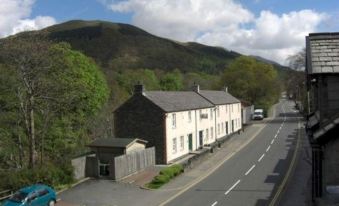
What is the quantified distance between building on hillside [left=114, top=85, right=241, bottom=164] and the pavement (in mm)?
3975

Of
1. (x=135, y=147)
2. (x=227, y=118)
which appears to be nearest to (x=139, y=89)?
(x=135, y=147)

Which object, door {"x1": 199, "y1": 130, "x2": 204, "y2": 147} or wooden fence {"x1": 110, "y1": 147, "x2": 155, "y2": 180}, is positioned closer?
wooden fence {"x1": 110, "y1": 147, "x2": 155, "y2": 180}

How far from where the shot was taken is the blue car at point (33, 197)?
2622cm

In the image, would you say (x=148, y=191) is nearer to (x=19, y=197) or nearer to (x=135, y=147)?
(x=135, y=147)

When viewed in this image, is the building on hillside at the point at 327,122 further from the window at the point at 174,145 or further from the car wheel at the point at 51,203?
the window at the point at 174,145

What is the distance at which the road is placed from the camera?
29281 mm

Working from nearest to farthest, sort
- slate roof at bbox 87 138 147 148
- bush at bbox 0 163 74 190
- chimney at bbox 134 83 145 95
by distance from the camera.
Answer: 1. bush at bbox 0 163 74 190
2. slate roof at bbox 87 138 147 148
3. chimney at bbox 134 83 145 95

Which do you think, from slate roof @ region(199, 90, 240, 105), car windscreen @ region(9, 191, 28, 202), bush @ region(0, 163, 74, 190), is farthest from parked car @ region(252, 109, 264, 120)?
car windscreen @ region(9, 191, 28, 202)

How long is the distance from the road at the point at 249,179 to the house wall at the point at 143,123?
22.6 ft

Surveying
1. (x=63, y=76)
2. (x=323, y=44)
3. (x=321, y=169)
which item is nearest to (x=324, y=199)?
(x=321, y=169)

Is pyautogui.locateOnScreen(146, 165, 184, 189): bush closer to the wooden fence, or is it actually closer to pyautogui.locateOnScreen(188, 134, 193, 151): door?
the wooden fence

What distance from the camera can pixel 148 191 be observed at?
32.6 m

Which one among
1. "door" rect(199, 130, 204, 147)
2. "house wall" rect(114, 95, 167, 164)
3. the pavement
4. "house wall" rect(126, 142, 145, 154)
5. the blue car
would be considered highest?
"house wall" rect(114, 95, 167, 164)

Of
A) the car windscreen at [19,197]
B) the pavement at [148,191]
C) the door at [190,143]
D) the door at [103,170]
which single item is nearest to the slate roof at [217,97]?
the door at [190,143]
